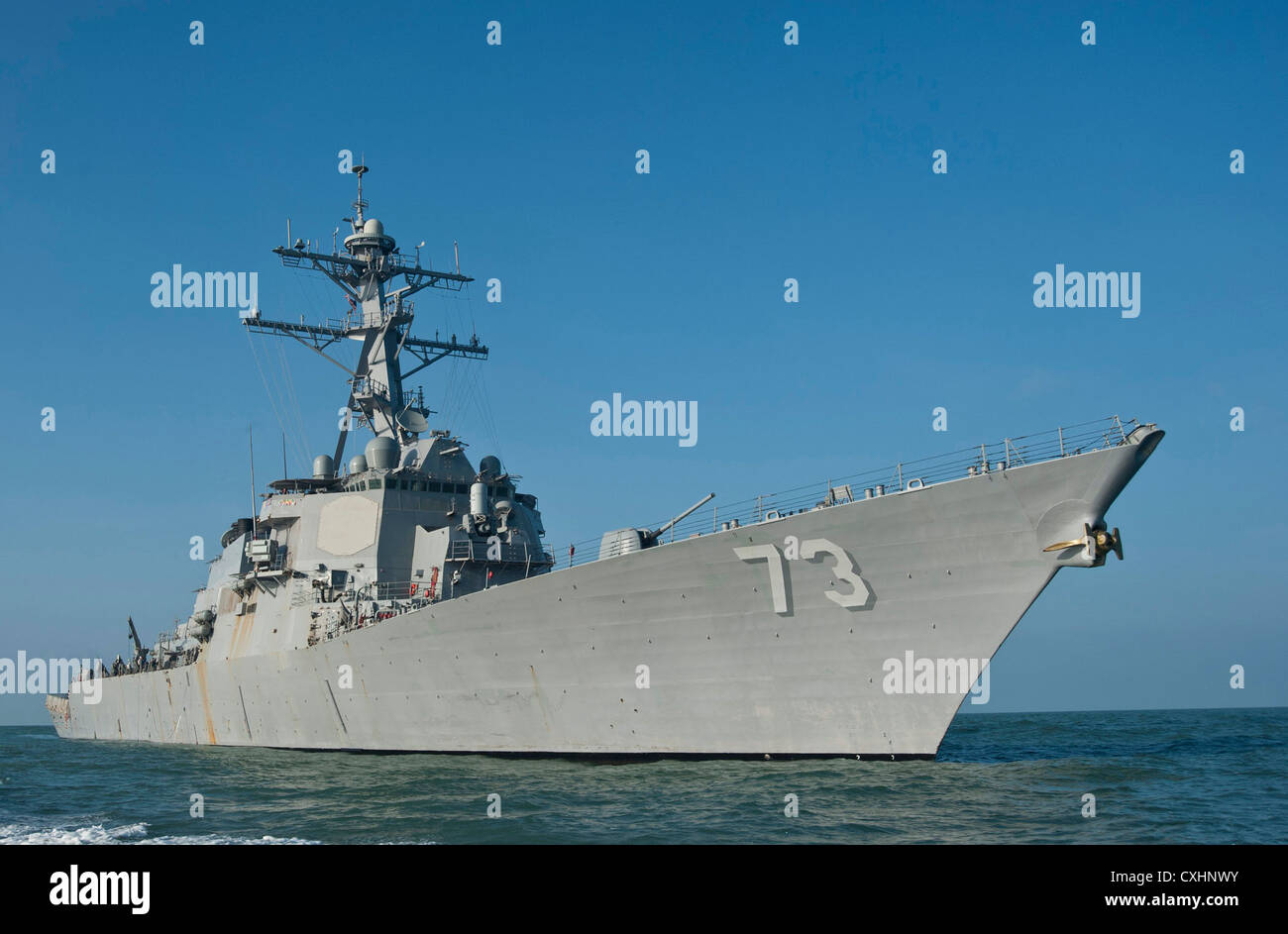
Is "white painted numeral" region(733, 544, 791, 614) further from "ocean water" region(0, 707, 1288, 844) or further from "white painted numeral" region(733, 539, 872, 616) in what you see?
"ocean water" region(0, 707, 1288, 844)

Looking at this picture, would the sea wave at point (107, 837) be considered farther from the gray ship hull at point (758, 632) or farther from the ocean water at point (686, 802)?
the gray ship hull at point (758, 632)

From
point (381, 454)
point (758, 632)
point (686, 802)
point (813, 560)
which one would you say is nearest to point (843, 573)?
point (813, 560)

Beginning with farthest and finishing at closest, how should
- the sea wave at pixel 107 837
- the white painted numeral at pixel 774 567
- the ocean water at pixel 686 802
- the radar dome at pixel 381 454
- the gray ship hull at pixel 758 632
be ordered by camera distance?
the radar dome at pixel 381 454
the white painted numeral at pixel 774 567
the gray ship hull at pixel 758 632
the sea wave at pixel 107 837
the ocean water at pixel 686 802

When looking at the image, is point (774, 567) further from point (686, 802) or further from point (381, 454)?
point (381, 454)

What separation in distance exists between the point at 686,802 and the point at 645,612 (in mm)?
3512

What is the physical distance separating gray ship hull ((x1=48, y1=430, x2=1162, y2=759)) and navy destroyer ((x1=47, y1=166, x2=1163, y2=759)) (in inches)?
1.1

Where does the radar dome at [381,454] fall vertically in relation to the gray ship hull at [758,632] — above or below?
above

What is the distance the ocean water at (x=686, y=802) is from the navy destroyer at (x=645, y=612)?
2.43ft

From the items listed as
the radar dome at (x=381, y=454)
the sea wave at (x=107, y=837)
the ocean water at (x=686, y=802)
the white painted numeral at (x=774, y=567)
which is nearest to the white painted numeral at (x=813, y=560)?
the white painted numeral at (x=774, y=567)

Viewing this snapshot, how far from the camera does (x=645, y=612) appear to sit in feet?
50.3

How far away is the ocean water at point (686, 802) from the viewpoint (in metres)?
10.9
